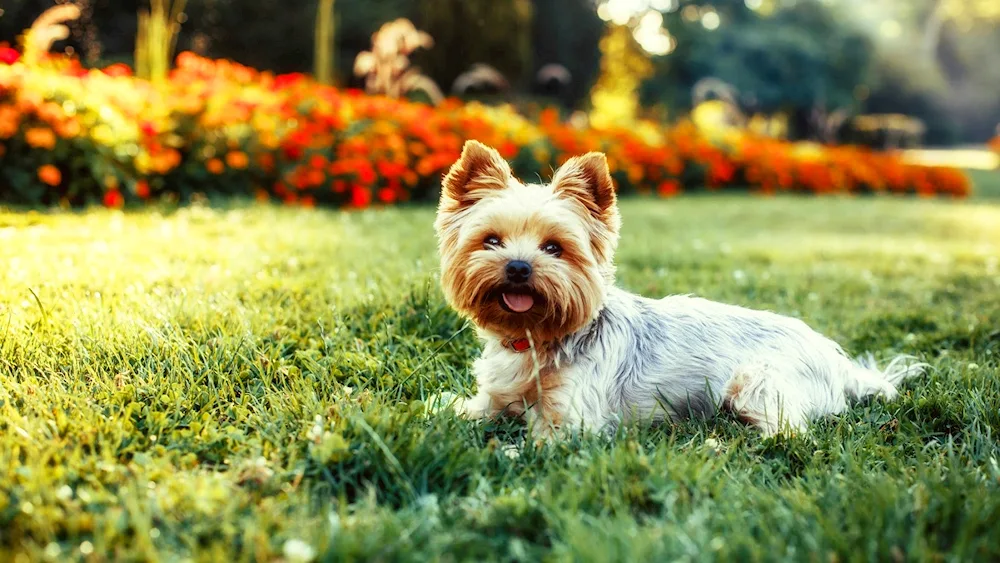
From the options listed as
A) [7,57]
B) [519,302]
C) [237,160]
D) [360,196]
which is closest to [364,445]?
[519,302]

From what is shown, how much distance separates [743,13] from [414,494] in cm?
4349

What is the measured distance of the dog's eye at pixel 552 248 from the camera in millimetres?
3566

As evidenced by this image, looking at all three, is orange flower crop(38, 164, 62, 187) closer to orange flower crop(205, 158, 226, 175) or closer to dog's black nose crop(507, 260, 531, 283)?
orange flower crop(205, 158, 226, 175)

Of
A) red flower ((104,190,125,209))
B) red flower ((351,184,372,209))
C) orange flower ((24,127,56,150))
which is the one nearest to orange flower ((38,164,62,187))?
orange flower ((24,127,56,150))

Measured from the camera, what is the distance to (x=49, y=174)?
23.6 feet

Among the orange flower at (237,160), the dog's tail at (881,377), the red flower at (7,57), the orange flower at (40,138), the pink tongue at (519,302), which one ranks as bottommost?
the dog's tail at (881,377)

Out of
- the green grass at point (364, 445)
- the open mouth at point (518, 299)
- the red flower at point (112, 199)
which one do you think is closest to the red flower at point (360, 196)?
the red flower at point (112, 199)

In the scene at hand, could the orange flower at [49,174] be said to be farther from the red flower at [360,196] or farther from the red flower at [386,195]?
the red flower at [386,195]

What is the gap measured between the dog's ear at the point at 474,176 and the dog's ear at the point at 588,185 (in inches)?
11.3

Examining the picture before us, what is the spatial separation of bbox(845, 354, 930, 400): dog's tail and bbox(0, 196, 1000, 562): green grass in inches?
3.7

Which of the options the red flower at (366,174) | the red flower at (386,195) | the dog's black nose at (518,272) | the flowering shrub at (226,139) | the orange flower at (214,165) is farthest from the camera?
the red flower at (386,195)

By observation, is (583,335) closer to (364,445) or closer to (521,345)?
(521,345)

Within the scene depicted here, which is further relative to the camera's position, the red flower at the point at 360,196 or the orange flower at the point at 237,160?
the red flower at the point at 360,196

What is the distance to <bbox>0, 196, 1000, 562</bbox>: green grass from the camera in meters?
2.26
